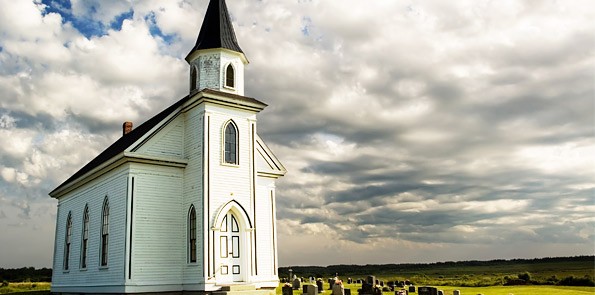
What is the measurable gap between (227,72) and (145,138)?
4.88 m

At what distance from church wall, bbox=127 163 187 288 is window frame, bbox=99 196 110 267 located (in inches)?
120

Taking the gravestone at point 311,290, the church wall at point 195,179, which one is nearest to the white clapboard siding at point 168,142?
the church wall at point 195,179

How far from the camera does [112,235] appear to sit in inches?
907

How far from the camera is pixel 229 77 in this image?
24.5 m

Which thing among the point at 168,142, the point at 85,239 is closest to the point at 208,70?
the point at 168,142

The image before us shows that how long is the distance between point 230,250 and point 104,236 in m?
6.39

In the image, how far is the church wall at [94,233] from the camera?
2231 cm

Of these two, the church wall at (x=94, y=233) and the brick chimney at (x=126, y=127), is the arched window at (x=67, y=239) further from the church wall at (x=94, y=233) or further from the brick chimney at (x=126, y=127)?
the brick chimney at (x=126, y=127)

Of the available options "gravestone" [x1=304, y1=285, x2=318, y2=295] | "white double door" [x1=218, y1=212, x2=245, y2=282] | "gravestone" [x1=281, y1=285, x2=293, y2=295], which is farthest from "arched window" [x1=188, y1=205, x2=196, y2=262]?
"gravestone" [x1=281, y1=285, x2=293, y2=295]

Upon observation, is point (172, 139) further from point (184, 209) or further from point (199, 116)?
point (184, 209)

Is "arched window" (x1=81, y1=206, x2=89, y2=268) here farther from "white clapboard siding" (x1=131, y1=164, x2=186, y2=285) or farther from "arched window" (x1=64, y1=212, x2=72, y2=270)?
"white clapboard siding" (x1=131, y1=164, x2=186, y2=285)

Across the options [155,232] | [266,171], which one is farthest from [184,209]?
[266,171]

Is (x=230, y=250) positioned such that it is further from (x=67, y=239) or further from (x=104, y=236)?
(x=67, y=239)

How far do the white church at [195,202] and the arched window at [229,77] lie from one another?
0.03 meters
